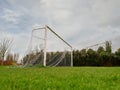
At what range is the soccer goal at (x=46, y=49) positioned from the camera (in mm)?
19156

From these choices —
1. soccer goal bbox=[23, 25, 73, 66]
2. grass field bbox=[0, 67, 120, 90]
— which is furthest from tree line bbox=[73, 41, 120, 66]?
grass field bbox=[0, 67, 120, 90]

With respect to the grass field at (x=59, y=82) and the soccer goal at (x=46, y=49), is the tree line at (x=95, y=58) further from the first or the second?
the grass field at (x=59, y=82)

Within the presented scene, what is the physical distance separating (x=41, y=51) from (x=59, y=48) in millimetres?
4243

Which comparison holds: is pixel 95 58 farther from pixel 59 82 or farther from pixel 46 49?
pixel 59 82

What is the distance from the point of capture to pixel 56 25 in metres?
28.3

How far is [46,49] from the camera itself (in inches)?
724

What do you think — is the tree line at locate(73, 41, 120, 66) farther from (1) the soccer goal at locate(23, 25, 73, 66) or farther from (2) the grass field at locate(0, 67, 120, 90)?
(2) the grass field at locate(0, 67, 120, 90)

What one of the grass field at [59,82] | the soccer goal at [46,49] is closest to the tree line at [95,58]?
the soccer goal at [46,49]

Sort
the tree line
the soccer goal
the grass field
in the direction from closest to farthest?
the grass field < the soccer goal < the tree line

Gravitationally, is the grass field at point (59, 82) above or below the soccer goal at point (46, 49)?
below

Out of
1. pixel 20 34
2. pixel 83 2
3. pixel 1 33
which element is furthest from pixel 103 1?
pixel 1 33

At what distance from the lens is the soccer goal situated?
62.8ft

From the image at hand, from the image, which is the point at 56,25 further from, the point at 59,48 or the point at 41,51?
the point at 41,51

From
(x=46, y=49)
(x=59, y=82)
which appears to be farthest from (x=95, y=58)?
(x=59, y=82)
